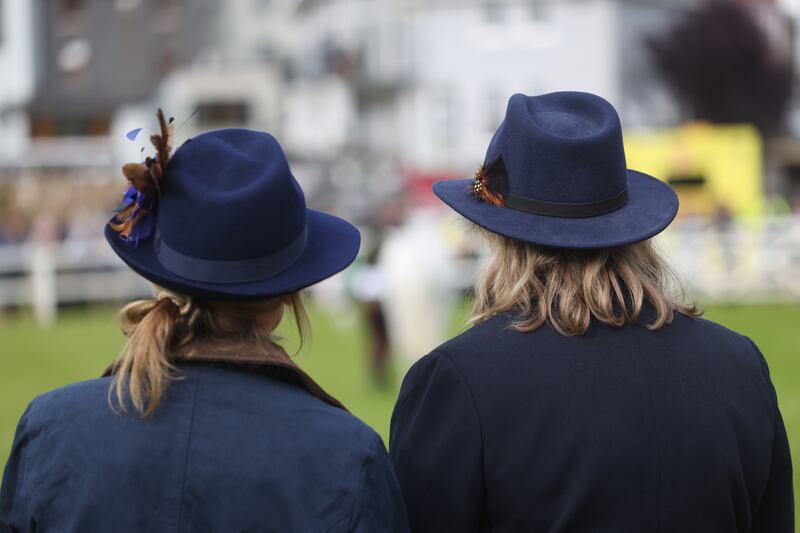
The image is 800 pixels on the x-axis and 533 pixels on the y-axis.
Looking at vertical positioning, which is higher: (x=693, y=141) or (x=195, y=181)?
(x=195, y=181)

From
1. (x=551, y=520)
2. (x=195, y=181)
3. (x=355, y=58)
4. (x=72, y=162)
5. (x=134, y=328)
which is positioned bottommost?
(x=72, y=162)

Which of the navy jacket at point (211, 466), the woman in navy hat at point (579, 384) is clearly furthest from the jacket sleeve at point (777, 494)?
the navy jacket at point (211, 466)

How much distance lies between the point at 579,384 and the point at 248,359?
651 millimetres

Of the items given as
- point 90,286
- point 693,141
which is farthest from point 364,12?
point 90,286

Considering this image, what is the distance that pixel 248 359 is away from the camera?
6.85 ft

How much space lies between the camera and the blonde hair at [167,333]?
203 centimetres

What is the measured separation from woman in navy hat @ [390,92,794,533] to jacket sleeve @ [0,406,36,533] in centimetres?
72

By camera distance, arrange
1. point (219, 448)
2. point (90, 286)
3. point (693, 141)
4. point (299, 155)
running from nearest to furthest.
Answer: point (219, 448) < point (90, 286) < point (693, 141) < point (299, 155)

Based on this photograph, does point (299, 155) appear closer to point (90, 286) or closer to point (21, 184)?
point (21, 184)

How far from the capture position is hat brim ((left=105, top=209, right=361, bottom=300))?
6.88 ft

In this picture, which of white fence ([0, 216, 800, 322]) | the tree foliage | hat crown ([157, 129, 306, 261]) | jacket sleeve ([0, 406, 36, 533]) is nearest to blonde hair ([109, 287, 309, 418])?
hat crown ([157, 129, 306, 261])

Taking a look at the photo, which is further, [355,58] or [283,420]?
[355,58]

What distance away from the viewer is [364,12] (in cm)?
4238

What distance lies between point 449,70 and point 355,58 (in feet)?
16.9
